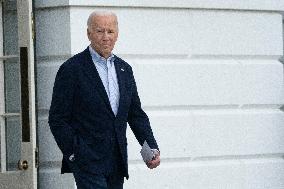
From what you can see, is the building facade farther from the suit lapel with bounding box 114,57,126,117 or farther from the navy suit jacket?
the navy suit jacket

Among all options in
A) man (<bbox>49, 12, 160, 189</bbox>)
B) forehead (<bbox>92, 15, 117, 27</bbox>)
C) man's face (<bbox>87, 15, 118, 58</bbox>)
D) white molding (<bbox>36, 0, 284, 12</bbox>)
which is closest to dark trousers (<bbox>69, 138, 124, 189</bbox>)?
man (<bbox>49, 12, 160, 189</bbox>)

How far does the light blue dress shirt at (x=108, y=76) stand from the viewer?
16.3 ft

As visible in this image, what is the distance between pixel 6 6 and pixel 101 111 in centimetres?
213

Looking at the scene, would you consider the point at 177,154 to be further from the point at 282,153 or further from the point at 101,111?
the point at 101,111

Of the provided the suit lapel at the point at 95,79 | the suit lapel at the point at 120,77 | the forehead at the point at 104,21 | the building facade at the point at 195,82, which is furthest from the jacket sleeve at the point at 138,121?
the building facade at the point at 195,82

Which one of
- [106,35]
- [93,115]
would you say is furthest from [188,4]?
[93,115]

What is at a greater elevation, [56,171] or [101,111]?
[101,111]

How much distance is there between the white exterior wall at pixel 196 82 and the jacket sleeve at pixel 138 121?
1567 millimetres

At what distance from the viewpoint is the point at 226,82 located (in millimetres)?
7188

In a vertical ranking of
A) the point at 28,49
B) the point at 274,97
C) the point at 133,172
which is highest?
the point at 28,49

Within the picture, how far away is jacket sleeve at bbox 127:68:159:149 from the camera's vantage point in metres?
5.09

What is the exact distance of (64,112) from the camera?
4.84 meters

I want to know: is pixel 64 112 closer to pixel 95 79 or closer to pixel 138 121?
pixel 95 79

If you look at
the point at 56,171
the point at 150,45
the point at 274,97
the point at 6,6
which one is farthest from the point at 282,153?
the point at 6,6
